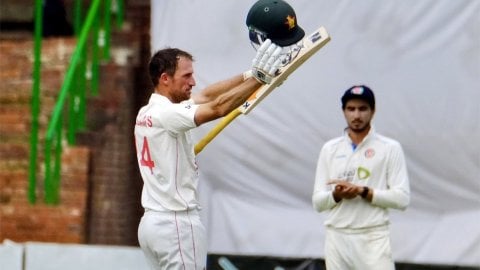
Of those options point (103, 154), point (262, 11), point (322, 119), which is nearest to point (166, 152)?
point (262, 11)

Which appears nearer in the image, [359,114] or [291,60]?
[291,60]

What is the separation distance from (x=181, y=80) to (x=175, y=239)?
73cm

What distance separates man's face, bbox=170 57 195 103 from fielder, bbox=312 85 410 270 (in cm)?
137

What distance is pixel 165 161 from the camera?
20.9ft

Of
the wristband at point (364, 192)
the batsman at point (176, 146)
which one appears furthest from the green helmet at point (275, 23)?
the wristband at point (364, 192)

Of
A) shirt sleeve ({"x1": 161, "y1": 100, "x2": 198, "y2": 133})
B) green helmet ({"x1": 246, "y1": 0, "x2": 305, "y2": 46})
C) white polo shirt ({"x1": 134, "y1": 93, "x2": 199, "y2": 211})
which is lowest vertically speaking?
white polo shirt ({"x1": 134, "y1": 93, "x2": 199, "y2": 211})

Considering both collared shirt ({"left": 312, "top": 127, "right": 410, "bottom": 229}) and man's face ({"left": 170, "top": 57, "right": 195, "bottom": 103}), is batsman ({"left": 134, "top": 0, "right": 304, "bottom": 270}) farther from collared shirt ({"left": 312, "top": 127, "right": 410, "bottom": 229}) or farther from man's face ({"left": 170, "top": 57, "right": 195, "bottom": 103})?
collared shirt ({"left": 312, "top": 127, "right": 410, "bottom": 229})

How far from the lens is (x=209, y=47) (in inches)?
355

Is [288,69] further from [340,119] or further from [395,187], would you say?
[340,119]

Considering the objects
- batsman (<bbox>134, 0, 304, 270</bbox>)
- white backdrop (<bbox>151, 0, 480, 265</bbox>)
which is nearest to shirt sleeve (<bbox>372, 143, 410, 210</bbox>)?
white backdrop (<bbox>151, 0, 480, 265</bbox>)

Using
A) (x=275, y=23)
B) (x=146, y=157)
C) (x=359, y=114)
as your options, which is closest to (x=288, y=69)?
(x=275, y=23)

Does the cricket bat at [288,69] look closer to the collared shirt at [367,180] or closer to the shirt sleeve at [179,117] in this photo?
the shirt sleeve at [179,117]

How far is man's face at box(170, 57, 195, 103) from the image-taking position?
6422 millimetres

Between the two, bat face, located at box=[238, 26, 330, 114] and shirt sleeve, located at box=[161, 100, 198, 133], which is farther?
shirt sleeve, located at box=[161, 100, 198, 133]
